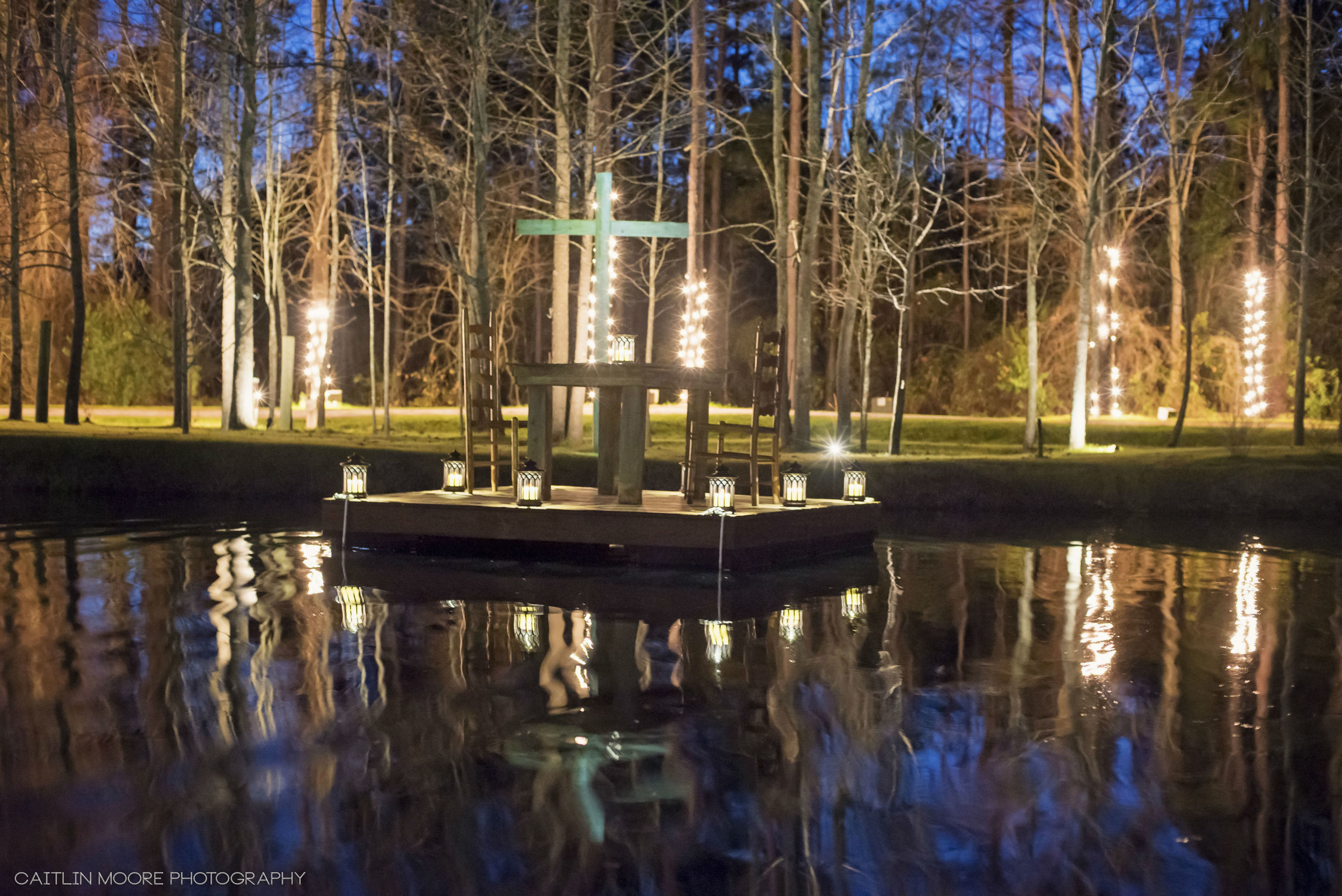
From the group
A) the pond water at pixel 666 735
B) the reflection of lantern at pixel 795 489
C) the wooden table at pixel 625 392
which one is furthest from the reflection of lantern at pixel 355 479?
the reflection of lantern at pixel 795 489

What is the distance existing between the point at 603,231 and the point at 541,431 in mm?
4088

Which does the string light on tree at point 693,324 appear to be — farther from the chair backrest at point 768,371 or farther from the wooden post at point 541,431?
the chair backrest at point 768,371

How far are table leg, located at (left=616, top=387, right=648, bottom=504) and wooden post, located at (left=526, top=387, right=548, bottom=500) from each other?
0.91 m

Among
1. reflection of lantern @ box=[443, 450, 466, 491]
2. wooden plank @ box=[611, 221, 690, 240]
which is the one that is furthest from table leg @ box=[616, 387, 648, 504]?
wooden plank @ box=[611, 221, 690, 240]

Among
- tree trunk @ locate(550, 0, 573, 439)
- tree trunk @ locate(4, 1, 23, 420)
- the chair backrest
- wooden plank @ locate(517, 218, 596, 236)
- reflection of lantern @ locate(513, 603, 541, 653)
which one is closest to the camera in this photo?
reflection of lantern @ locate(513, 603, 541, 653)

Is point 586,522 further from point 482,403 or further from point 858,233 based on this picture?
point 858,233

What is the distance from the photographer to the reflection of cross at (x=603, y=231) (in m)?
15.2

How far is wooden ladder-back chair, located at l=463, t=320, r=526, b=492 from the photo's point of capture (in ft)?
40.8

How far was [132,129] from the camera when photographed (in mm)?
34125

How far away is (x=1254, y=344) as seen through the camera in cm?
2830

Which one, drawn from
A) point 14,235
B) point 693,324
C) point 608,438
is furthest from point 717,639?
point 14,235

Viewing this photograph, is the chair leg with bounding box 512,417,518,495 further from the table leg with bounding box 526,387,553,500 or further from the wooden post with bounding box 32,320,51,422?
the wooden post with bounding box 32,320,51,422

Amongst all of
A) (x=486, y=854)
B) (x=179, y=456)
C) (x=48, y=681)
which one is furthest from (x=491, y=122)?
(x=486, y=854)

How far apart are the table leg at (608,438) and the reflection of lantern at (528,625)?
169 inches
